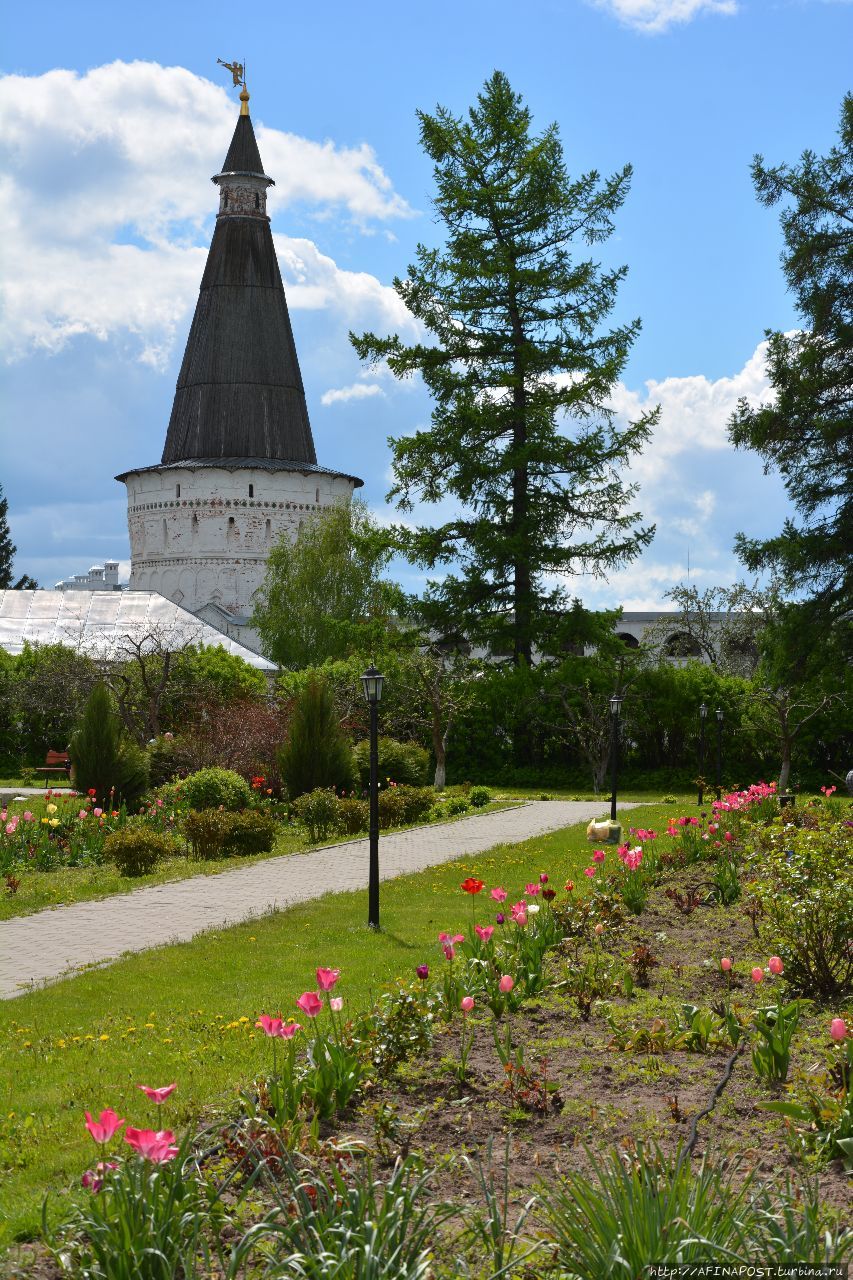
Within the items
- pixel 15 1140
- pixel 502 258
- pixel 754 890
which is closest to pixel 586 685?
pixel 502 258

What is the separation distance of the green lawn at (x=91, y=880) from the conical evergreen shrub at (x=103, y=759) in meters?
3.49

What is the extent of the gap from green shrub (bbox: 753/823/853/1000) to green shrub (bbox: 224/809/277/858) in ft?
29.1

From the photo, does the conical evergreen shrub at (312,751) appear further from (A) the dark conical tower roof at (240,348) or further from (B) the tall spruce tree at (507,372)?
(A) the dark conical tower roof at (240,348)

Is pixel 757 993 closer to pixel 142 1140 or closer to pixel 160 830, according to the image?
pixel 142 1140

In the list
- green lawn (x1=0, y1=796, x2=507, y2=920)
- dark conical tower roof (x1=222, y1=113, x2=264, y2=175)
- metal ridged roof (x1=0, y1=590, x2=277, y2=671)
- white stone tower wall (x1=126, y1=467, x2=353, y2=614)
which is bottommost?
green lawn (x1=0, y1=796, x2=507, y2=920)

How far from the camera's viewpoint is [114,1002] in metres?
7.88

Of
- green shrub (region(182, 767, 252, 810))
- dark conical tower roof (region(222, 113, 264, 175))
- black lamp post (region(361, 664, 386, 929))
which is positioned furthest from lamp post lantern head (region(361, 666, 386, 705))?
dark conical tower roof (region(222, 113, 264, 175))

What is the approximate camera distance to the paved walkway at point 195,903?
9469 millimetres

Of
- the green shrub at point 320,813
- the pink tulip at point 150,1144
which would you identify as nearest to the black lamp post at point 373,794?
the pink tulip at point 150,1144

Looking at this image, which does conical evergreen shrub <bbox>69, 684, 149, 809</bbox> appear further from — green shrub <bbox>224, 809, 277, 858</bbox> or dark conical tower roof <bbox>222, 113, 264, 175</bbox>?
dark conical tower roof <bbox>222, 113, 264, 175</bbox>

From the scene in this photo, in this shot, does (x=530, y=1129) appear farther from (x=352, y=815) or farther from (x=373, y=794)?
(x=352, y=815)

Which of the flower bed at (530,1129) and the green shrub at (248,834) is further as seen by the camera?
the green shrub at (248,834)

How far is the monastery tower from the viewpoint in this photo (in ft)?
163

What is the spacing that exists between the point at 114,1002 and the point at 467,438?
24.9m
